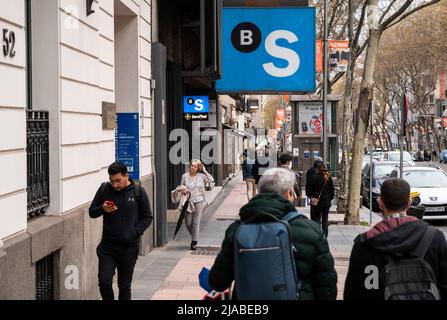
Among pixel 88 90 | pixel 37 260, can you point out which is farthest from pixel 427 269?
pixel 88 90

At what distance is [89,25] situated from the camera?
829cm

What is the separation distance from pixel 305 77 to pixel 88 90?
7.29m

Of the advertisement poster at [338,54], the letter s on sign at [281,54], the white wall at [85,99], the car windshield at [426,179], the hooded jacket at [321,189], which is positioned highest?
the advertisement poster at [338,54]

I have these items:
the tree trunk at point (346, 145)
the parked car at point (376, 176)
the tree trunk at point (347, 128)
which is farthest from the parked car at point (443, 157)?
the tree trunk at point (346, 145)

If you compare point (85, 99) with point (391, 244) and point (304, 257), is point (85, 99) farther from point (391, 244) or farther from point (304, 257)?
point (391, 244)

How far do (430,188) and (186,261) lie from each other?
10.5 metres

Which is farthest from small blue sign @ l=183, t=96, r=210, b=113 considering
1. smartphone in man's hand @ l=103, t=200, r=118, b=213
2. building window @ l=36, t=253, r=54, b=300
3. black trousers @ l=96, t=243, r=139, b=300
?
smartphone in man's hand @ l=103, t=200, r=118, b=213

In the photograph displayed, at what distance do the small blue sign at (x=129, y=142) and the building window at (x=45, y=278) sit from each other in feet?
14.5

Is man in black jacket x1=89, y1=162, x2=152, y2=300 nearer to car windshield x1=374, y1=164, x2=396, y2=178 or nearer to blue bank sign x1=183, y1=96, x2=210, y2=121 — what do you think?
blue bank sign x1=183, y1=96, x2=210, y2=121

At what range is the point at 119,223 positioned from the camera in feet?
22.4

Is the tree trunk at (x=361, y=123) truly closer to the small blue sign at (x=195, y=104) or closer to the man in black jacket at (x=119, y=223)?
the small blue sign at (x=195, y=104)

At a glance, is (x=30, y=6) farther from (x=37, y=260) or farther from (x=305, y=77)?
(x=305, y=77)

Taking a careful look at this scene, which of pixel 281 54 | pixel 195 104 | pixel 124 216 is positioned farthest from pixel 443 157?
pixel 124 216

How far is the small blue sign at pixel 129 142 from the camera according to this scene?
37.8ft
